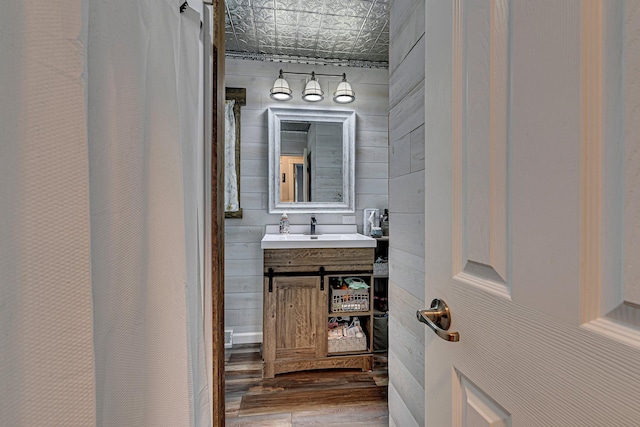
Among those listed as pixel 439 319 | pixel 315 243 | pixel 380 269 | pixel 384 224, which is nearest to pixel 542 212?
pixel 439 319

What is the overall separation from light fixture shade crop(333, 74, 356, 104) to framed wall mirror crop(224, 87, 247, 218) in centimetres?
74

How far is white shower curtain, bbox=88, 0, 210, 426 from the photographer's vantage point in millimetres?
504

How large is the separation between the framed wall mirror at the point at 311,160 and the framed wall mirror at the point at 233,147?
26cm

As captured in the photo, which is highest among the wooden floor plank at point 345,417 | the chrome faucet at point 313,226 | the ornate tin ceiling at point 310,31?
the ornate tin ceiling at point 310,31

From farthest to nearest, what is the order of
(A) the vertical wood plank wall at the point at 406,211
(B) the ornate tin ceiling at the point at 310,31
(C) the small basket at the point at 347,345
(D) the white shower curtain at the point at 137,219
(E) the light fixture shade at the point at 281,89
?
(E) the light fixture shade at the point at 281,89 < (C) the small basket at the point at 347,345 < (B) the ornate tin ceiling at the point at 310,31 < (A) the vertical wood plank wall at the point at 406,211 < (D) the white shower curtain at the point at 137,219

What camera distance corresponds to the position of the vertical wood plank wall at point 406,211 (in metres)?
0.87

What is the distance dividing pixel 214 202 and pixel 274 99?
1.58 meters

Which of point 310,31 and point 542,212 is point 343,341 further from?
point 310,31

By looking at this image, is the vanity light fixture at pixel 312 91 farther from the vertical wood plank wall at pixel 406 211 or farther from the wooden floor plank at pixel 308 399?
the wooden floor plank at pixel 308 399

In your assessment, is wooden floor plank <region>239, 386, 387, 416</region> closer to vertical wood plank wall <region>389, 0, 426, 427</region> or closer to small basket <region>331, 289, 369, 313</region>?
small basket <region>331, 289, 369, 313</region>

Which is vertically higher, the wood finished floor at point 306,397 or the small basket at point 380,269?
the small basket at point 380,269

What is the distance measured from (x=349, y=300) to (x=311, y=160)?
1.16 metres

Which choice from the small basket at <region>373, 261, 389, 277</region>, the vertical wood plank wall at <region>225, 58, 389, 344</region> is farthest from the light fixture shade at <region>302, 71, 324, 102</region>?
the small basket at <region>373, 261, 389, 277</region>

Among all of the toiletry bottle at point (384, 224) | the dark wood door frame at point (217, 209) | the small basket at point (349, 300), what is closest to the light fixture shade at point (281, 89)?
the dark wood door frame at point (217, 209)
